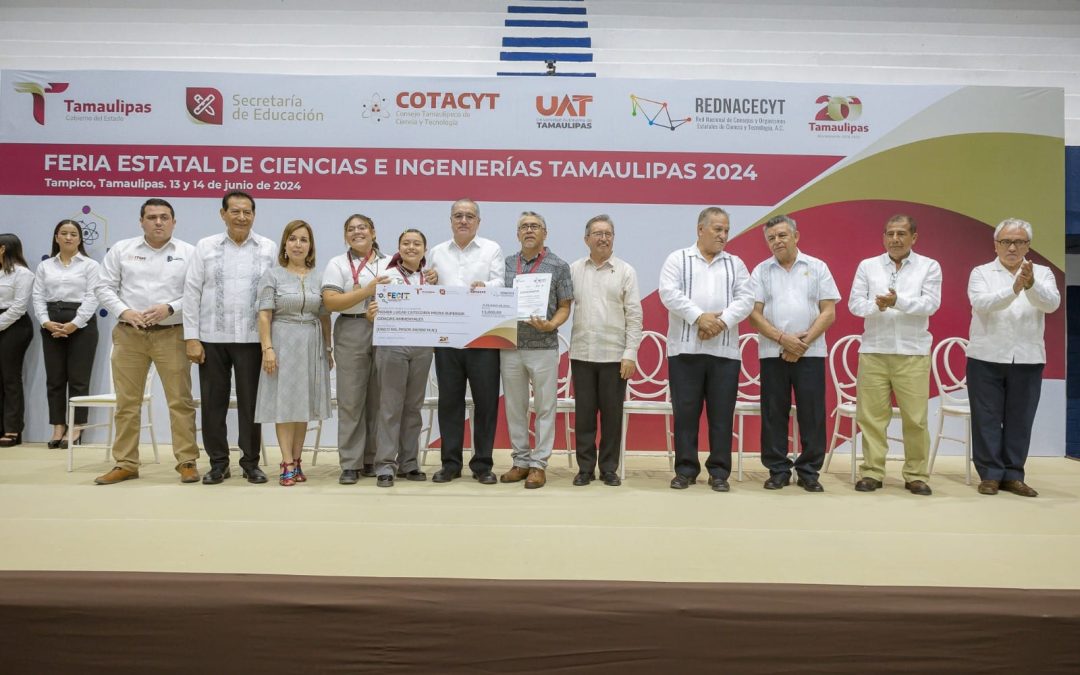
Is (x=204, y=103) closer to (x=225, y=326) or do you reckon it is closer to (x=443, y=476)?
(x=225, y=326)

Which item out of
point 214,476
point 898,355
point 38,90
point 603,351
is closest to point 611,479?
point 603,351

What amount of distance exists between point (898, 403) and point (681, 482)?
4.64 feet

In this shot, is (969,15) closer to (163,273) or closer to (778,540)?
(778,540)

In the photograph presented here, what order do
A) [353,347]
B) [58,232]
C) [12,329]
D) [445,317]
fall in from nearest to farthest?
[445,317] < [353,347] < [58,232] < [12,329]

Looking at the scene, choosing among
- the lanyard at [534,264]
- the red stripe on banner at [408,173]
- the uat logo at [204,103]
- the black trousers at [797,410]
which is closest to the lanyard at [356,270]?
the lanyard at [534,264]

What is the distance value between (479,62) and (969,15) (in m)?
5.00

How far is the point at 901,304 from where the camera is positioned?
405 centimetres

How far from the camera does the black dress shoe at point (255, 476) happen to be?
13.5 feet

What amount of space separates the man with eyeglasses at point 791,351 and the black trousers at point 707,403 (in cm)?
26

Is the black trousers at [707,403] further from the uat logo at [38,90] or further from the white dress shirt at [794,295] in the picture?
the uat logo at [38,90]

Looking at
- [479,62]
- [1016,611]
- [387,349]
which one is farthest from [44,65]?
[1016,611]

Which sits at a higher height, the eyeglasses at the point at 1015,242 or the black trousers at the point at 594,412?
the eyeglasses at the point at 1015,242

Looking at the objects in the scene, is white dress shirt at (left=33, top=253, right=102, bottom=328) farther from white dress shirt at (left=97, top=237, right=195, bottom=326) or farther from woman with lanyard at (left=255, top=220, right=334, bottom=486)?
woman with lanyard at (left=255, top=220, right=334, bottom=486)

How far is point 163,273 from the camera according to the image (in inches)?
162
